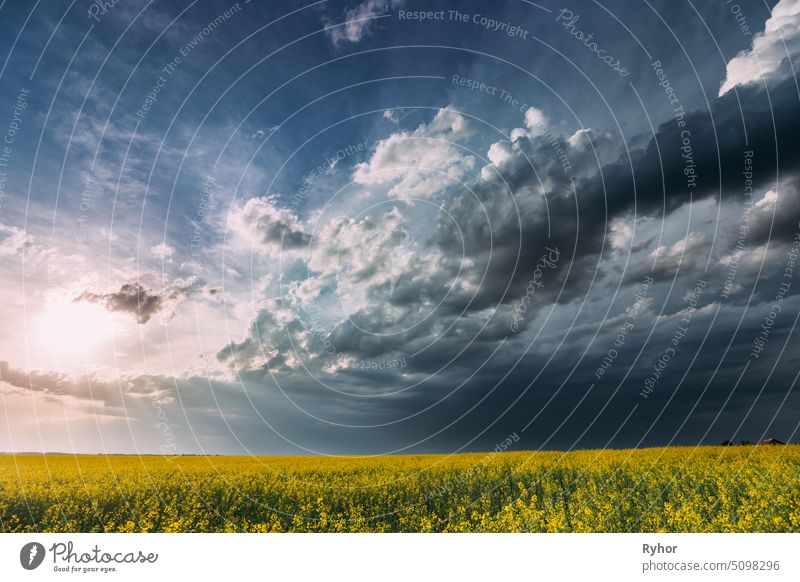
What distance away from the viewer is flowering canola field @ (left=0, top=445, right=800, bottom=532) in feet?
47.6

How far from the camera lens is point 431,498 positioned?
17.9 meters

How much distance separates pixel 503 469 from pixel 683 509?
808 cm

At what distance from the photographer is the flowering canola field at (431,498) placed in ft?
47.6
